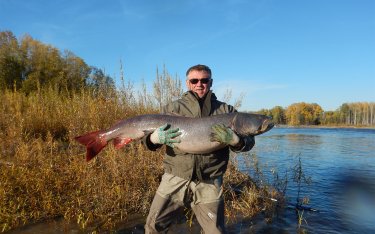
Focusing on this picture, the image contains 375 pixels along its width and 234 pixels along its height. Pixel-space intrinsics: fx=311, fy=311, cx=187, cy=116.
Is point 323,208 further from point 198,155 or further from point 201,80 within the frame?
point 201,80

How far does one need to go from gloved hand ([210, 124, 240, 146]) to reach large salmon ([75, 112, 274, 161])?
0.38 ft

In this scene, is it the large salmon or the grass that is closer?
the large salmon

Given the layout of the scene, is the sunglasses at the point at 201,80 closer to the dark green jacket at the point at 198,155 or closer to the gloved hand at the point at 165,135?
the dark green jacket at the point at 198,155

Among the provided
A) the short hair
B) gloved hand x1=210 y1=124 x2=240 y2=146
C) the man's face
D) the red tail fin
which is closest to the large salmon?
the red tail fin

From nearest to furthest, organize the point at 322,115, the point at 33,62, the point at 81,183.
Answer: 1. the point at 81,183
2. the point at 33,62
3. the point at 322,115

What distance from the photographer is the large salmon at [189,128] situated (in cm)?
357

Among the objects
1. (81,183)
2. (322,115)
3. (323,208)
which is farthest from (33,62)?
(322,115)

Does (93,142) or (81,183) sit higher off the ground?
(93,142)

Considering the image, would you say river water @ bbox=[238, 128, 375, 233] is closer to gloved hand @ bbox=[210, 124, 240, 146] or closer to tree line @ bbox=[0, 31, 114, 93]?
gloved hand @ bbox=[210, 124, 240, 146]

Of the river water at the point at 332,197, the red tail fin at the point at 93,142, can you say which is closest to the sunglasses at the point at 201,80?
the red tail fin at the point at 93,142

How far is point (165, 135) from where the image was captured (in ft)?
11.7

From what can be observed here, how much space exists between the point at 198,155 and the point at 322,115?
116572mm

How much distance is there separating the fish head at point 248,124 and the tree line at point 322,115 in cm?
10288

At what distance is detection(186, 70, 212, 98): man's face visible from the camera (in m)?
3.71
